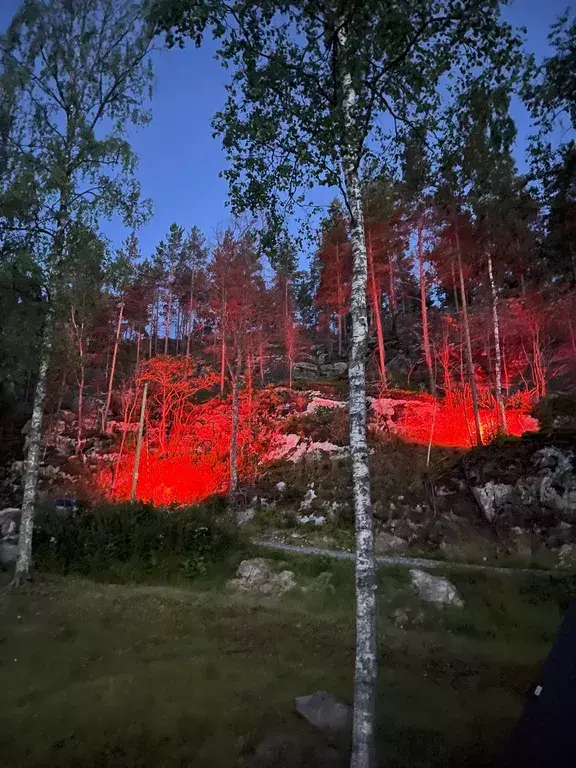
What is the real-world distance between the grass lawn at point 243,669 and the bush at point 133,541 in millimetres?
1069

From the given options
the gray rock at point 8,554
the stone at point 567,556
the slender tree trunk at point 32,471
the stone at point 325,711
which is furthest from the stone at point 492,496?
the gray rock at point 8,554

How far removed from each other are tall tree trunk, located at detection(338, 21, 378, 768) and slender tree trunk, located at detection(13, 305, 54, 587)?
1025 cm

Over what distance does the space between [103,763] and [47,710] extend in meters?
1.55

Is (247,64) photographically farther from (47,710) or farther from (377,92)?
(47,710)

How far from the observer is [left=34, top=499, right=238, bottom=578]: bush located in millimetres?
13703

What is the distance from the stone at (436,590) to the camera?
35.9 ft

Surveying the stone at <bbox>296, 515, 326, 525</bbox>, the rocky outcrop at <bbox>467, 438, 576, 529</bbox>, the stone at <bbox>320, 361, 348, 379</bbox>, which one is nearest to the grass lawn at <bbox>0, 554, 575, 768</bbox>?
the rocky outcrop at <bbox>467, 438, 576, 529</bbox>

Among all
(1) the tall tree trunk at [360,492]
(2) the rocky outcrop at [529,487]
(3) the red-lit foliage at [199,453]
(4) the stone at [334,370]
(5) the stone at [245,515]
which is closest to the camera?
(1) the tall tree trunk at [360,492]

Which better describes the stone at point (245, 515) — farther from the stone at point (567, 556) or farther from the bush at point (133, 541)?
the stone at point (567, 556)

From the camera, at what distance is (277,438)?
2677cm

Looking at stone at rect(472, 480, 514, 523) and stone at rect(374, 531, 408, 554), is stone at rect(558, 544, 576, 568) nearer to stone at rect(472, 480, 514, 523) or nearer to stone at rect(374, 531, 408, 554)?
stone at rect(472, 480, 514, 523)

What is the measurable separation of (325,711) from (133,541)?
9633 millimetres

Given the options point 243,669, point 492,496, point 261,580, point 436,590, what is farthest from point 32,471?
point 492,496

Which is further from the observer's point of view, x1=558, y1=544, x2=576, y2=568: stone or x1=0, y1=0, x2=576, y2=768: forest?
x1=558, y1=544, x2=576, y2=568: stone
